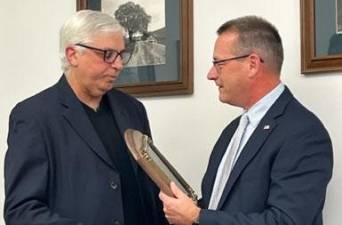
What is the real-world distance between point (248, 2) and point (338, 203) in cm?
60

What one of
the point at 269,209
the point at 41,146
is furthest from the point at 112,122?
the point at 269,209

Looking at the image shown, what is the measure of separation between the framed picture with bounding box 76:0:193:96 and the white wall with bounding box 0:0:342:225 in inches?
1.1

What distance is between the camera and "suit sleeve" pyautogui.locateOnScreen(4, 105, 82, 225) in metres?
1.65

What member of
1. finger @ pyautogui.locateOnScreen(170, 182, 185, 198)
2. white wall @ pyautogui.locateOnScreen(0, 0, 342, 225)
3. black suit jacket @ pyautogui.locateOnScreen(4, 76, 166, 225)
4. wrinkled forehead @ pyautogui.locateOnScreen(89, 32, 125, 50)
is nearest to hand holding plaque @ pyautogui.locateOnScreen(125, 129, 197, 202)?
finger @ pyautogui.locateOnScreen(170, 182, 185, 198)

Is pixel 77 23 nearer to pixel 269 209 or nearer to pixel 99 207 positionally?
pixel 99 207

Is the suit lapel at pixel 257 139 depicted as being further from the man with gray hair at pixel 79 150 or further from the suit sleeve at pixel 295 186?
the man with gray hair at pixel 79 150

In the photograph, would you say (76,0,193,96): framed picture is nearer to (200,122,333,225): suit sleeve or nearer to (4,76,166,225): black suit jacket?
(4,76,166,225): black suit jacket

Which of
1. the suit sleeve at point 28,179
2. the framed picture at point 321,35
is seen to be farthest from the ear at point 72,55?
the framed picture at point 321,35

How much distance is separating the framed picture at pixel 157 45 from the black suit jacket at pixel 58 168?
0.41m

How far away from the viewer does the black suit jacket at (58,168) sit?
1678 millimetres

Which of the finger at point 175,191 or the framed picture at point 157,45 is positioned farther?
the framed picture at point 157,45

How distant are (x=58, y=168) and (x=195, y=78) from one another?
0.55 meters

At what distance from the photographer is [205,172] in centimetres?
201

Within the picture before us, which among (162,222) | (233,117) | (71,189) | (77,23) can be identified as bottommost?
(162,222)
